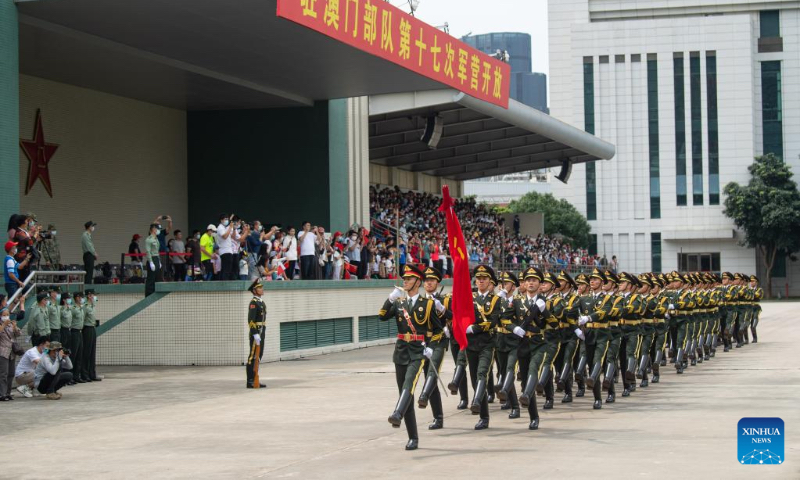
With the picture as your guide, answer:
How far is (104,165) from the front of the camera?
→ 2936cm

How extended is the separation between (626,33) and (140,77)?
176ft

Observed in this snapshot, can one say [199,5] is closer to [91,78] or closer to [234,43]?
[234,43]

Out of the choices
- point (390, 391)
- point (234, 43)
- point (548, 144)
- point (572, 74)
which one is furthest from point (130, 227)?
point (572, 74)

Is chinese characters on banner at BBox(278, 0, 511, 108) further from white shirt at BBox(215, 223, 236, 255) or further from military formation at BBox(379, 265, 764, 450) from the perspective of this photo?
military formation at BBox(379, 265, 764, 450)

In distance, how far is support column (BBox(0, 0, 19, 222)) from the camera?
19531 millimetres

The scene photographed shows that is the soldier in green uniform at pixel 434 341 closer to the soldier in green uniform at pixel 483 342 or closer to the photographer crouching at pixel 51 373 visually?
the soldier in green uniform at pixel 483 342

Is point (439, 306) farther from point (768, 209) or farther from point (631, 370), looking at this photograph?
point (768, 209)

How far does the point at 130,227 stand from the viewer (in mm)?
30156

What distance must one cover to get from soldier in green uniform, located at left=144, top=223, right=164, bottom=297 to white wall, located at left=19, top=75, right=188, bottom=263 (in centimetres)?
611

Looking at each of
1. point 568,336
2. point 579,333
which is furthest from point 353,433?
point 568,336

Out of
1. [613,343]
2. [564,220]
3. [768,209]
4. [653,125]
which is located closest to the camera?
[613,343]

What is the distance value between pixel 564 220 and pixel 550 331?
60.8m

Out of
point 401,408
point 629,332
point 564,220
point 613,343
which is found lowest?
point 401,408

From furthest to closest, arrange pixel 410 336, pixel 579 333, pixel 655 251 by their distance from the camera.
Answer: pixel 655 251, pixel 579 333, pixel 410 336
